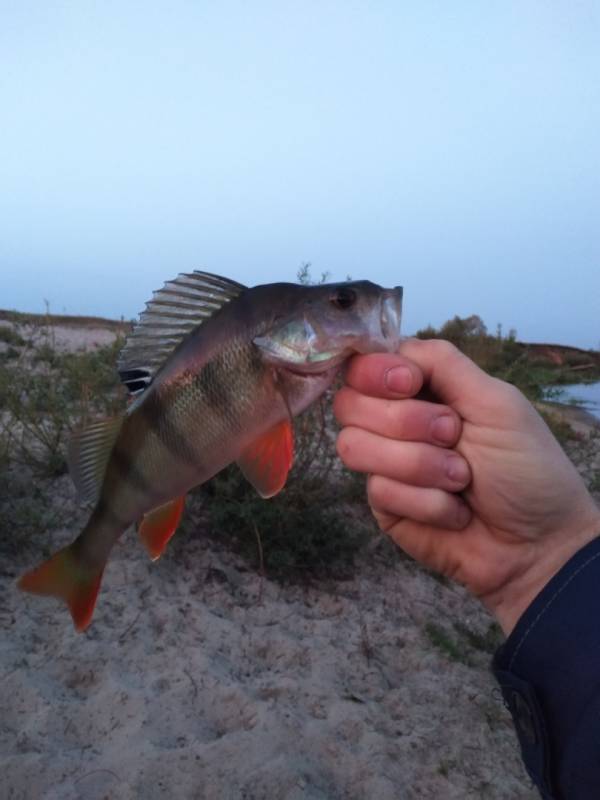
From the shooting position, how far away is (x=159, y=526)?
1.86 m

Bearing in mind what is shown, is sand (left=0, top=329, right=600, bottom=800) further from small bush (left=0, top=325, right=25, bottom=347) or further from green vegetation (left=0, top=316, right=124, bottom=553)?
small bush (left=0, top=325, right=25, bottom=347)

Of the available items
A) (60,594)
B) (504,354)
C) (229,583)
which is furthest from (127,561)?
(504,354)

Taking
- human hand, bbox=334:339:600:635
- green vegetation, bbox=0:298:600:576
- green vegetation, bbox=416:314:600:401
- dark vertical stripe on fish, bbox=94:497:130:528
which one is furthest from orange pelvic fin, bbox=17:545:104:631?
green vegetation, bbox=416:314:600:401

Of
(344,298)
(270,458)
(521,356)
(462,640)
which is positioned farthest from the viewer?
(521,356)

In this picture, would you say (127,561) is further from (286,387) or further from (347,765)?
(286,387)

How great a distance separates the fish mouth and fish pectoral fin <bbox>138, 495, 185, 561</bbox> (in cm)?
68

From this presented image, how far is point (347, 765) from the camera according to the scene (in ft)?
8.70

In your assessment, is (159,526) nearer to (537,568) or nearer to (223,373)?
(223,373)

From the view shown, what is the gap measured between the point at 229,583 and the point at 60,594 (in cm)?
182

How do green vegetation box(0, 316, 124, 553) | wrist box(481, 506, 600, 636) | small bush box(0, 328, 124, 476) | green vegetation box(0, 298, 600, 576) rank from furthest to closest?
small bush box(0, 328, 124, 476)
green vegetation box(0, 298, 600, 576)
green vegetation box(0, 316, 124, 553)
wrist box(481, 506, 600, 636)

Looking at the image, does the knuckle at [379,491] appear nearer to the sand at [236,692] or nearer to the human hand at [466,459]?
the human hand at [466,459]

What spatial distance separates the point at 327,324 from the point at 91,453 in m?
0.72

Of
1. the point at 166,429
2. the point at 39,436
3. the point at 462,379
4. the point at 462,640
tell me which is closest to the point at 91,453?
the point at 166,429

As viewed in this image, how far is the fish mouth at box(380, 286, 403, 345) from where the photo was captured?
1.57m
